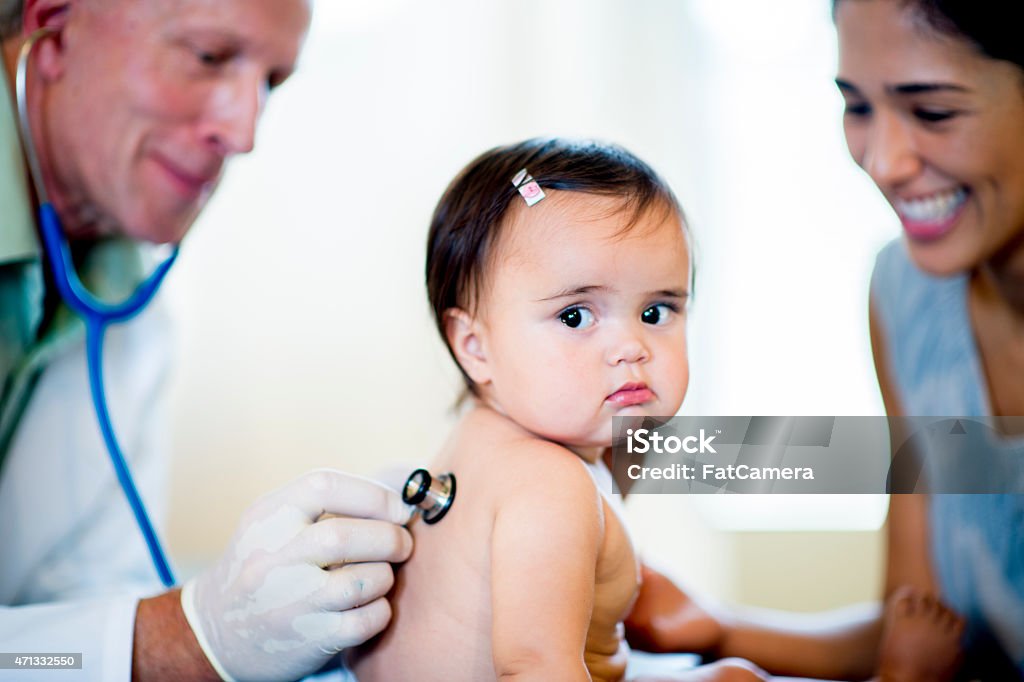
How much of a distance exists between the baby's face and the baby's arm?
5cm

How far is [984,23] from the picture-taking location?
0.77 metres

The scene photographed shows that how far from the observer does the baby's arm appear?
629 millimetres

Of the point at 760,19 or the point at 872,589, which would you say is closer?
the point at 760,19

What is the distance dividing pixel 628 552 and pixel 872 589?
1.15m

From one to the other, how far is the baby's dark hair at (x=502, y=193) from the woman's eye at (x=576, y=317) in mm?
72

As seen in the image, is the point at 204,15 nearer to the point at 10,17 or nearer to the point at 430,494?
Answer: the point at 10,17

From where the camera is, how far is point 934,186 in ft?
2.78

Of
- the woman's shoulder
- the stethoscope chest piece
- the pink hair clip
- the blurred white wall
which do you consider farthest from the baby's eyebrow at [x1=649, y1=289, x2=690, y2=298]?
the blurred white wall

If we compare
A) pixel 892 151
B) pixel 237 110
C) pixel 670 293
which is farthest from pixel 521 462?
pixel 237 110

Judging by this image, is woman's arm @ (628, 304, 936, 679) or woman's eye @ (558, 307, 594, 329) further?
woman's arm @ (628, 304, 936, 679)

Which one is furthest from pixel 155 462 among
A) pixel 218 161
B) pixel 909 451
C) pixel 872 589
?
pixel 872 589

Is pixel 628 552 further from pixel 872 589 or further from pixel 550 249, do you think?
pixel 872 589

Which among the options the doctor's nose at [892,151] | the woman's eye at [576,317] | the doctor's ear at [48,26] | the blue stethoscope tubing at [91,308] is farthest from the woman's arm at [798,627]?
the doctor's ear at [48,26]

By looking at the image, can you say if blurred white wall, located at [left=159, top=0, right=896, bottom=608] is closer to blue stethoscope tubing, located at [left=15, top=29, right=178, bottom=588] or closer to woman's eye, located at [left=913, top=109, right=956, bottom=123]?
blue stethoscope tubing, located at [left=15, top=29, right=178, bottom=588]
